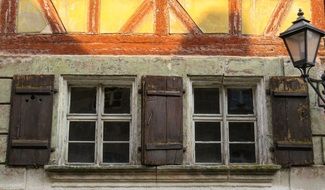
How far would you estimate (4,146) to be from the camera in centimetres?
684

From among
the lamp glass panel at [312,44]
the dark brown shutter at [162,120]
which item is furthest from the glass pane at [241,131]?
the lamp glass panel at [312,44]

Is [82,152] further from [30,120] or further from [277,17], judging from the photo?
[277,17]

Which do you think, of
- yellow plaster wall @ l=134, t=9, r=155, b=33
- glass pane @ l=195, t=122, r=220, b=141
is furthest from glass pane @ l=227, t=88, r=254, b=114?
yellow plaster wall @ l=134, t=9, r=155, b=33

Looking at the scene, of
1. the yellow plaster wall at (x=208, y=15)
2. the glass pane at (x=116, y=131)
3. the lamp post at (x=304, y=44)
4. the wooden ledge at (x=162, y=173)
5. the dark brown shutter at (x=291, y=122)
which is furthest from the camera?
the yellow plaster wall at (x=208, y=15)

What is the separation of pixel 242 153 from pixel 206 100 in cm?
73

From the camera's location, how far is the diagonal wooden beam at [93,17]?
725 centimetres

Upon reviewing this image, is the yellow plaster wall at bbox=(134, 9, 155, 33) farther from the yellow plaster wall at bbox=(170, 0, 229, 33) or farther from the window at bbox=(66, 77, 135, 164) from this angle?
the window at bbox=(66, 77, 135, 164)

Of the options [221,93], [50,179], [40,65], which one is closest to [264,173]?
[221,93]

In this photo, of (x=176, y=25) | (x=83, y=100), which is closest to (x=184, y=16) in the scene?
(x=176, y=25)

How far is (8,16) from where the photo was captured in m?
7.29

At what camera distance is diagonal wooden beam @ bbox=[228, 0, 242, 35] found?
727 cm

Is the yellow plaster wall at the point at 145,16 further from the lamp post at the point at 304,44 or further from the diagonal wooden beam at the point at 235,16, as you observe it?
the lamp post at the point at 304,44

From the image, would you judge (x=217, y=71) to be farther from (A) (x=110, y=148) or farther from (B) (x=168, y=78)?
(A) (x=110, y=148)

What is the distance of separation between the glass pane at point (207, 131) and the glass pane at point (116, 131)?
79 cm
